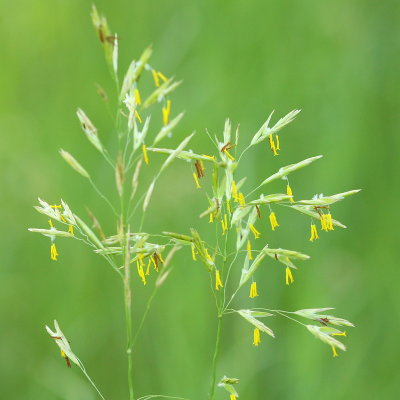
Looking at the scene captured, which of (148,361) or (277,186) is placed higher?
(277,186)

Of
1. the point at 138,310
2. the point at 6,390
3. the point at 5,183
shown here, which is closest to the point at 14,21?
the point at 5,183

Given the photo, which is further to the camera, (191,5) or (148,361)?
(191,5)

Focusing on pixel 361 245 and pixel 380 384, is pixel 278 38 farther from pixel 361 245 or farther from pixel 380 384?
pixel 380 384

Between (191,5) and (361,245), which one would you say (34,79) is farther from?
(361,245)

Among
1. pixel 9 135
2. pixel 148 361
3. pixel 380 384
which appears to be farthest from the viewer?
pixel 9 135

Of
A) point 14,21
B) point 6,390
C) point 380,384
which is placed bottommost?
point 6,390

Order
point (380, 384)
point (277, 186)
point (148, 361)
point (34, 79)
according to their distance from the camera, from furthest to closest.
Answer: point (34, 79) < point (277, 186) < point (148, 361) < point (380, 384)

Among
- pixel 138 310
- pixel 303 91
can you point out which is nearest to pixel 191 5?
pixel 303 91
